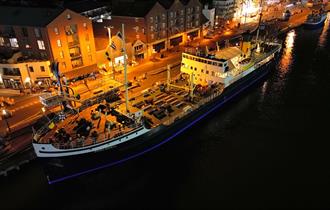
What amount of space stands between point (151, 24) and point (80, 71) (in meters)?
21.8

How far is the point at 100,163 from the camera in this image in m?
33.4

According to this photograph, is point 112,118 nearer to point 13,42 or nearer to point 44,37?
point 44,37

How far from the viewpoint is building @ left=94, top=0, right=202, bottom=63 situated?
210 ft

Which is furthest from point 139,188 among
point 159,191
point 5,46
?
point 5,46

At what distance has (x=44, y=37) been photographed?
1969 inches

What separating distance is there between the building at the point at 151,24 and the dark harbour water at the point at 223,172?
28501 mm

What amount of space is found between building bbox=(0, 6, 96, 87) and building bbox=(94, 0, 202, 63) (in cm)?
1215

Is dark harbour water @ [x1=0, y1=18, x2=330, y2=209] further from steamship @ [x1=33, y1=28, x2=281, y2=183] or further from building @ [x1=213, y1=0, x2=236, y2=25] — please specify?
building @ [x1=213, y1=0, x2=236, y2=25]

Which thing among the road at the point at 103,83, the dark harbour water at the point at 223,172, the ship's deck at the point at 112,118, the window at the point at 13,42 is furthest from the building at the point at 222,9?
the window at the point at 13,42

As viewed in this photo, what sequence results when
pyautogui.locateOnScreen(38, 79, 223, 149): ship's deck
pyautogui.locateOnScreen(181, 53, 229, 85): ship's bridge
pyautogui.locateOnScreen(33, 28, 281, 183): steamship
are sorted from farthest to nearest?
1. pyautogui.locateOnScreen(181, 53, 229, 85): ship's bridge
2. pyautogui.locateOnScreen(38, 79, 223, 149): ship's deck
3. pyautogui.locateOnScreen(33, 28, 281, 183): steamship

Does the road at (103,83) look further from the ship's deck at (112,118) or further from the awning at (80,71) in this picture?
the ship's deck at (112,118)

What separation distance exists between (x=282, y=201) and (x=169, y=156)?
1520cm

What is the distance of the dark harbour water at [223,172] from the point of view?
29906 mm

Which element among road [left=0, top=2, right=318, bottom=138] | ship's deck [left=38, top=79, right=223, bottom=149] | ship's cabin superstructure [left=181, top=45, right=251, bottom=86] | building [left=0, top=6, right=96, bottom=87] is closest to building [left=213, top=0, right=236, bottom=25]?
road [left=0, top=2, right=318, bottom=138]
